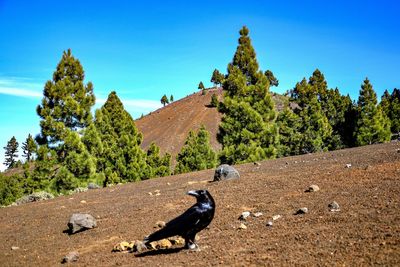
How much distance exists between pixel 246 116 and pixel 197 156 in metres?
11.6

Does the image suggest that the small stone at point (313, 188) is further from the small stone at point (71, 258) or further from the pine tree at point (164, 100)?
the pine tree at point (164, 100)

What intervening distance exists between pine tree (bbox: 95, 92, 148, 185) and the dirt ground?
81.0 ft

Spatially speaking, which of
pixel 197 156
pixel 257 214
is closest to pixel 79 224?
pixel 257 214

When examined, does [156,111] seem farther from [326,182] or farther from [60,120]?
[326,182]

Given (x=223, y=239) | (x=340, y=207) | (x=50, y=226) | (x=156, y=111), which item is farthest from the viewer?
(x=156, y=111)

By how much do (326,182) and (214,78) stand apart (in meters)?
133

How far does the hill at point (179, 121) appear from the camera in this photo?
101812mm

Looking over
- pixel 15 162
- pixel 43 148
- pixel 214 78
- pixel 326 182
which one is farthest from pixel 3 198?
pixel 214 78

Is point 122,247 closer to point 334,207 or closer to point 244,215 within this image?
point 244,215

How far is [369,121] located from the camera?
179 feet

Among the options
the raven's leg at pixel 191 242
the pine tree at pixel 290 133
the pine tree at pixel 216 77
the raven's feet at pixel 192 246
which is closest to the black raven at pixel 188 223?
the raven's leg at pixel 191 242

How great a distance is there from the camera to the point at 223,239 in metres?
7.26

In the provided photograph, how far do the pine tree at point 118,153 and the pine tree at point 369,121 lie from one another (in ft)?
116

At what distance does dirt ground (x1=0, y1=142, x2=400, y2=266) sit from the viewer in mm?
5656
